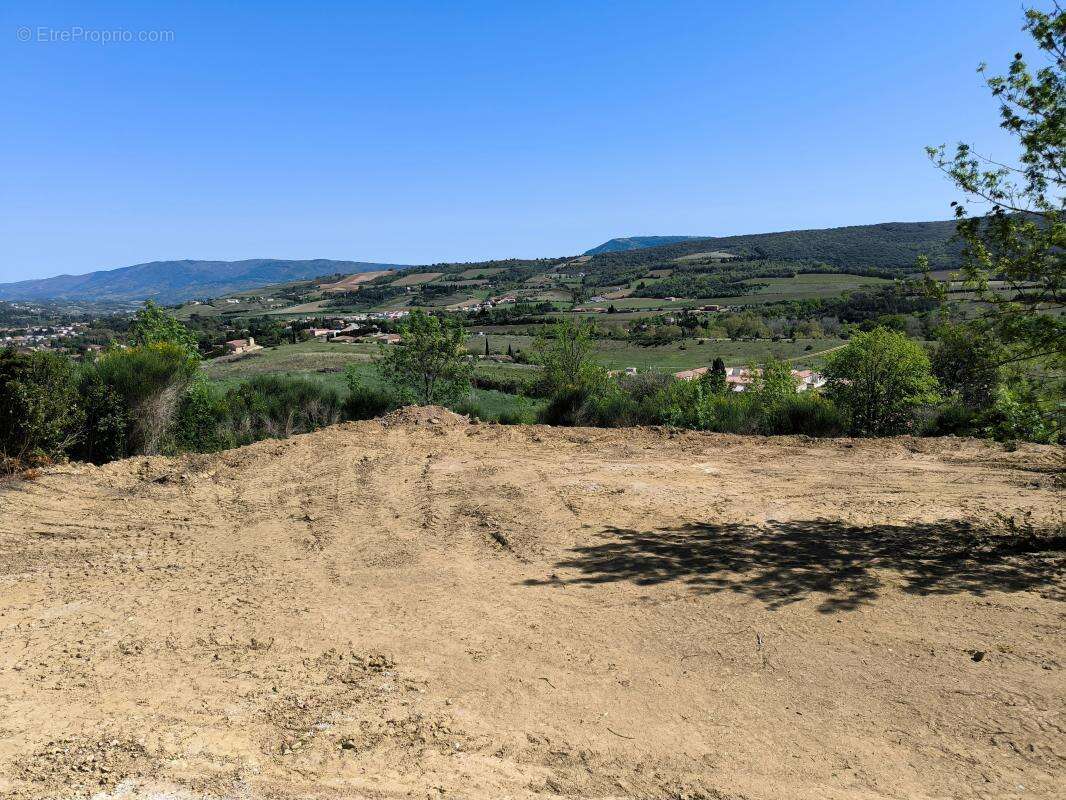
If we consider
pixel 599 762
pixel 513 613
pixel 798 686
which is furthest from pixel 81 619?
pixel 798 686

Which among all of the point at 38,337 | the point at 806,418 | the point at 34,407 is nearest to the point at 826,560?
the point at 806,418

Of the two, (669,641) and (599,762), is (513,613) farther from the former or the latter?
(599,762)

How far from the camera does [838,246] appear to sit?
103188 millimetres

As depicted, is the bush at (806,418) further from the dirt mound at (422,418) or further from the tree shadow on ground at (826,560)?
the dirt mound at (422,418)

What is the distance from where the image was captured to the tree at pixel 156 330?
1593cm

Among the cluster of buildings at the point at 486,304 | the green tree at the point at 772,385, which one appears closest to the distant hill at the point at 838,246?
the cluster of buildings at the point at 486,304

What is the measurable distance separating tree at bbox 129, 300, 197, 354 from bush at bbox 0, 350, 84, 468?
4.44 m

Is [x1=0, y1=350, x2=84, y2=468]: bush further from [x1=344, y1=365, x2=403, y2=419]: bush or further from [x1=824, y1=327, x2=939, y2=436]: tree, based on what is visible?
[x1=824, y1=327, x2=939, y2=436]: tree

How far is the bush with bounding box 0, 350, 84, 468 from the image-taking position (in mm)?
10414

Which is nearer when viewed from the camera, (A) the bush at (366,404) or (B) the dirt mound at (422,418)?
(B) the dirt mound at (422,418)

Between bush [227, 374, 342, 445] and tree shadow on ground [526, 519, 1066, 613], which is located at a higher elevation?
bush [227, 374, 342, 445]

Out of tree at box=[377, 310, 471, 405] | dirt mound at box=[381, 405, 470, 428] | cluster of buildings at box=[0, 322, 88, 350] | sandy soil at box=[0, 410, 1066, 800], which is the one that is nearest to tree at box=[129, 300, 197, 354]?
cluster of buildings at box=[0, 322, 88, 350]

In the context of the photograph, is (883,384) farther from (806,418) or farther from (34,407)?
(34,407)

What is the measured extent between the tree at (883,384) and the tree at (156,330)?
1654 cm
